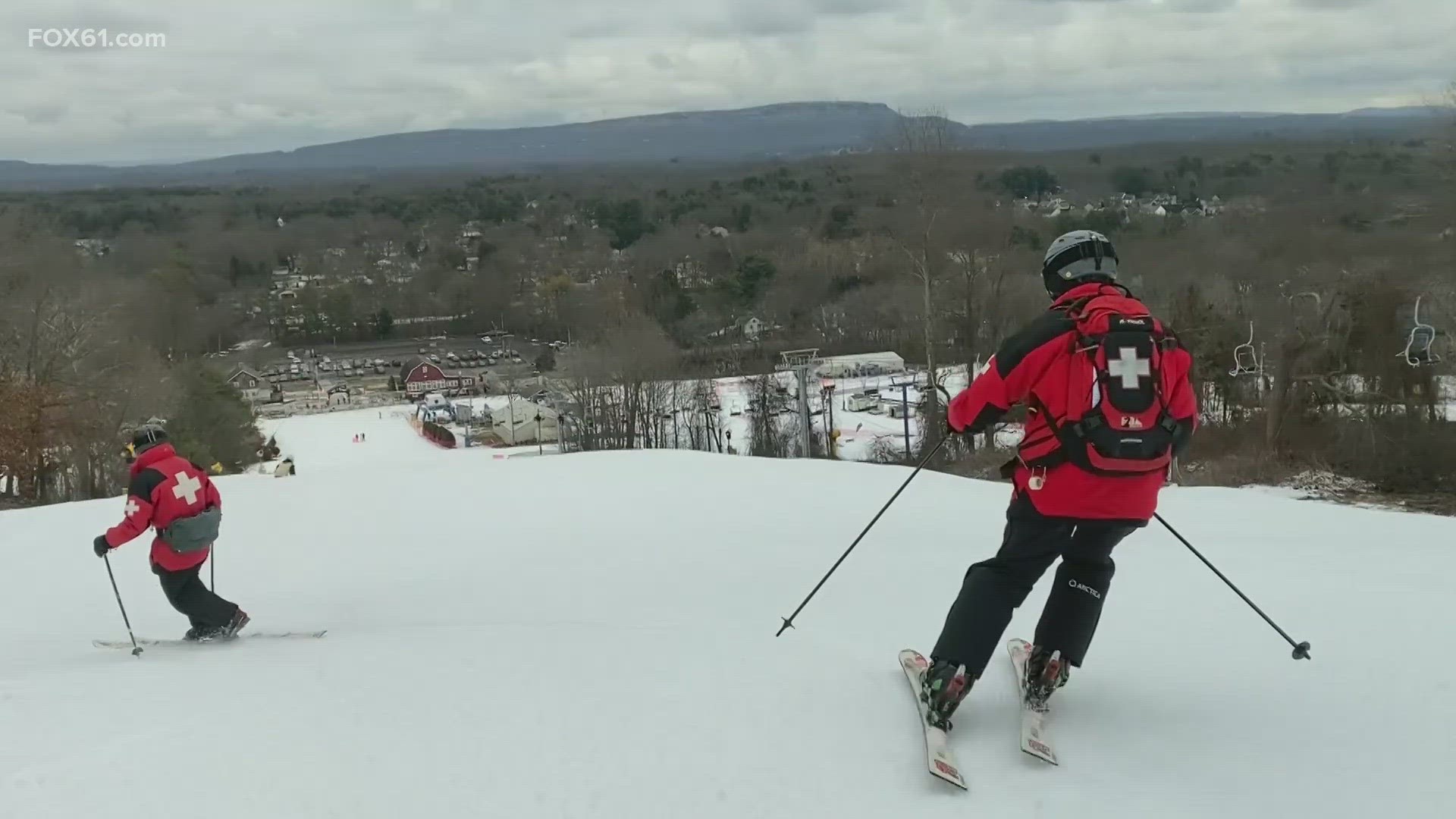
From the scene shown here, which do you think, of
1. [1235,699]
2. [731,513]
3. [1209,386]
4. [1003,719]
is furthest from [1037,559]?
[1209,386]

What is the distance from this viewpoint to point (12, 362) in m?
22.1

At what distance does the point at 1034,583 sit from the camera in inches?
110

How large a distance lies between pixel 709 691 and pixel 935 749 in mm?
786

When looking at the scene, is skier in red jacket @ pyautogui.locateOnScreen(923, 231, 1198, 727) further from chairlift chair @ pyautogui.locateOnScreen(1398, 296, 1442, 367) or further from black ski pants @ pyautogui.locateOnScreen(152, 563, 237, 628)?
chairlift chair @ pyautogui.locateOnScreen(1398, 296, 1442, 367)

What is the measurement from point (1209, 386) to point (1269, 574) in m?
22.6

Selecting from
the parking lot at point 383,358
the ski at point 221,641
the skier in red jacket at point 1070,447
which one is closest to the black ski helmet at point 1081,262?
the skier in red jacket at point 1070,447

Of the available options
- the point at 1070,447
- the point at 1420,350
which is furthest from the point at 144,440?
the point at 1420,350

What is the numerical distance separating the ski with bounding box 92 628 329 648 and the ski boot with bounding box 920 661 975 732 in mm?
2867

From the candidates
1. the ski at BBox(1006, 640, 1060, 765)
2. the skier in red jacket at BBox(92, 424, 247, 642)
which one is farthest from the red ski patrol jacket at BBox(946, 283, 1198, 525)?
the skier in red jacket at BBox(92, 424, 247, 642)

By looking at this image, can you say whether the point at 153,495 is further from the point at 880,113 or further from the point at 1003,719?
the point at 880,113

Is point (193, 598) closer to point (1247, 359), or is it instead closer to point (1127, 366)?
point (1127, 366)

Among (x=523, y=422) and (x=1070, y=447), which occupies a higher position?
(x=1070, y=447)

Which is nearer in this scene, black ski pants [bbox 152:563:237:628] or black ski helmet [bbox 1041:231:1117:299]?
black ski helmet [bbox 1041:231:1117:299]

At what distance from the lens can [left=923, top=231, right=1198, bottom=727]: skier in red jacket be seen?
2512 mm
